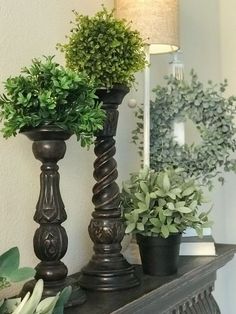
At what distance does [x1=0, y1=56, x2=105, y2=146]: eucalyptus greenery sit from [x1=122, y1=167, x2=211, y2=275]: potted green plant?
29 cm

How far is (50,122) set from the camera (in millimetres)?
882

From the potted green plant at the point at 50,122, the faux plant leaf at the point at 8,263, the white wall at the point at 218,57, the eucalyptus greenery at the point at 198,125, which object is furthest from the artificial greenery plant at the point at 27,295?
the white wall at the point at 218,57

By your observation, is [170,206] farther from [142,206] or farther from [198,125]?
[198,125]

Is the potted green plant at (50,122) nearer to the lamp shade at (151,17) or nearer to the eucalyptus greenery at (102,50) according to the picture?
the eucalyptus greenery at (102,50)

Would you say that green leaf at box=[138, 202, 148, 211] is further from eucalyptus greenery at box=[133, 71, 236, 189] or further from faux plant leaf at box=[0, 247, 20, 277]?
faux plant leaf at box=[0, 247, 20, 277]

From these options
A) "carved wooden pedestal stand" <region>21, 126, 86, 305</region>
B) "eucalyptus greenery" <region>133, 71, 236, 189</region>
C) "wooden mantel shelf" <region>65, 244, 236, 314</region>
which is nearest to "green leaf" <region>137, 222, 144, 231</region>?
"wooden mantel shelf" <region>65, 244, 236, 314</region>

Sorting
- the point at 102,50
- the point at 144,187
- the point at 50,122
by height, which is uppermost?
the point at 102,50

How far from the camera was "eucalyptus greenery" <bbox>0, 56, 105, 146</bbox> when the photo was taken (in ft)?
2.84

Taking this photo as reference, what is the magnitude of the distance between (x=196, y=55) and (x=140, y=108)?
636mm

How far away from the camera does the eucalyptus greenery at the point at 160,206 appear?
1.11 meters

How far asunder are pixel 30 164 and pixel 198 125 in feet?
1.78

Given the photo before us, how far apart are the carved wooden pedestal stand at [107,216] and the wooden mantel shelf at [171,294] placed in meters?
0.04

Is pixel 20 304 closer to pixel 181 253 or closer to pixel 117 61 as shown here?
pixel 117 61

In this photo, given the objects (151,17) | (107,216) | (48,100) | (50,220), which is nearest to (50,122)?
(48,100)
